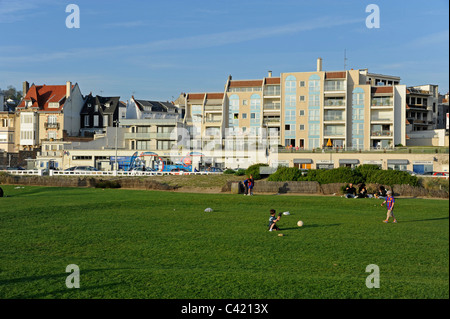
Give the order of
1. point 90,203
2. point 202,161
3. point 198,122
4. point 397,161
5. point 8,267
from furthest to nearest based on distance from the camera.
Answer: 1. point 198,122
2. point 202,161
3. point 397,161
4. point 90,203
5. point 8,267

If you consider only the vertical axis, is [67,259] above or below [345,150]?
below

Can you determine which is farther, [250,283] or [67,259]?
[67,259]

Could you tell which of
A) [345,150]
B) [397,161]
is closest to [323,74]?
[345,150]

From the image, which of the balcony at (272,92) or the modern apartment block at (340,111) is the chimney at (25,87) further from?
the modern apartment block at (340,111)

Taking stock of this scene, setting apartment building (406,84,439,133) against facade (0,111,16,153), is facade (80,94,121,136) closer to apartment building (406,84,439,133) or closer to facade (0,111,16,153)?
facade (0,111,16,153)

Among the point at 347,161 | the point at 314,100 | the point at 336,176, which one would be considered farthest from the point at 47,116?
the point at 336,176

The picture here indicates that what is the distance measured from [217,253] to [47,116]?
89135 millimetres

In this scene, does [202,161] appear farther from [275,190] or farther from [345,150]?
[275,190]

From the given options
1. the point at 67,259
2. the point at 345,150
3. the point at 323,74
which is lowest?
the point at 67,259

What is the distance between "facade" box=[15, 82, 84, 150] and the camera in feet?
312

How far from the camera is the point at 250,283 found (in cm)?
1026

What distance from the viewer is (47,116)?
314 ft

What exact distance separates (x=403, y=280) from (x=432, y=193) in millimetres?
28407

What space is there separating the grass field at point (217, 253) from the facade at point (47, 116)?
72.6 m
